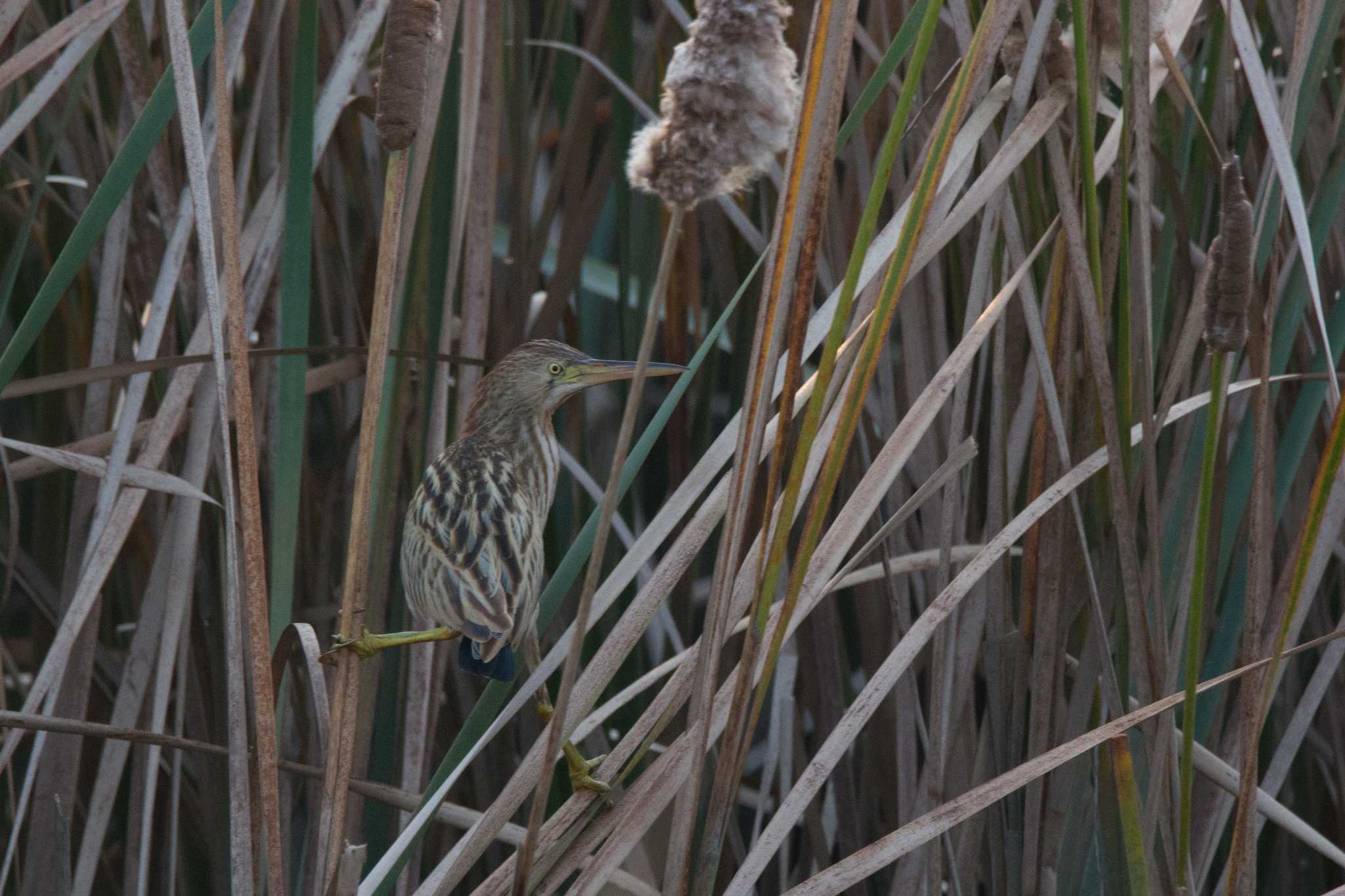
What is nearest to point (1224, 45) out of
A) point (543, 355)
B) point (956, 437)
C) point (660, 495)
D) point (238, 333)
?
point (956, 437)

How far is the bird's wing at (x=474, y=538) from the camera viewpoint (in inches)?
55.4

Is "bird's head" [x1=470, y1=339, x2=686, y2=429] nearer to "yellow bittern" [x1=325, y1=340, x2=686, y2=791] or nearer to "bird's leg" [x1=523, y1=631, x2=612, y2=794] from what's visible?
"yellow bittern" [x1=325, y1=340, x2=686, y2=791]

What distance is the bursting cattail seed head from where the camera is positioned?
878mm

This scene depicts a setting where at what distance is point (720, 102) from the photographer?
2.89 ft

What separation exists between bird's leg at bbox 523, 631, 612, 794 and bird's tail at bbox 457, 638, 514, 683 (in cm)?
4

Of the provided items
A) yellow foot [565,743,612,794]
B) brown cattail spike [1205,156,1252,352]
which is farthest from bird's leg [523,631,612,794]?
brown cattail spike [1205,156,1252,352]

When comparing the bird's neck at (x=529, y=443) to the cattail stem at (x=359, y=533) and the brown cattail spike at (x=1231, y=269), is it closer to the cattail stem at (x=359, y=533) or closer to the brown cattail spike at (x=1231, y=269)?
the cattail stem at (x=359, y=533)

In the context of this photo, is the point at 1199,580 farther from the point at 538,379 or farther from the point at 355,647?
the point at 538,379

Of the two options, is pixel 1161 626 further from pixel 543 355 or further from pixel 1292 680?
pixel 543 355

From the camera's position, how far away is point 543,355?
1754 mm

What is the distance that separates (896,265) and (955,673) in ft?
2.26

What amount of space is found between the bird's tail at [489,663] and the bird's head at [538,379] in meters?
0.41

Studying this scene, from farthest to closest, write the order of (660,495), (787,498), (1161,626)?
(660,495) < (1161,626) < (787,498)

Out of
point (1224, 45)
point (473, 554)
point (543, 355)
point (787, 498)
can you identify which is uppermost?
point (1224, 45)
